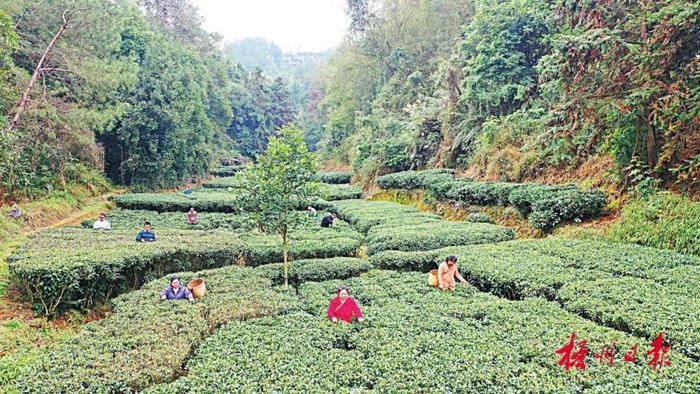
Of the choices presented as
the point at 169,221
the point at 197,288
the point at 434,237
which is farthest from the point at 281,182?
the point at 169,221

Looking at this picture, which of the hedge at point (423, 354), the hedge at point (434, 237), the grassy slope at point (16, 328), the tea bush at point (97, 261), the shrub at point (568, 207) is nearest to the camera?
the hedge at point (423, 354)

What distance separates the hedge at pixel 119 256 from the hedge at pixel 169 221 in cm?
218

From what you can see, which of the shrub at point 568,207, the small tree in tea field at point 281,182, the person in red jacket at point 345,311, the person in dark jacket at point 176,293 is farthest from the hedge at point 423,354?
the shrub at point 568,207

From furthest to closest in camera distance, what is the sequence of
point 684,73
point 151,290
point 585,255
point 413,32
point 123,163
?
point 413,32 → point 123,163 → point 684,73 → point 585,255 → point 151,290

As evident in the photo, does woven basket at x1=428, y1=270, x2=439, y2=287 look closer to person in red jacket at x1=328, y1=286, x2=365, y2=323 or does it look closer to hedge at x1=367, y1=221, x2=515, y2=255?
person in red jacket at x1=328, y1=286, x2=365, y2=323

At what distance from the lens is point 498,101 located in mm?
16016

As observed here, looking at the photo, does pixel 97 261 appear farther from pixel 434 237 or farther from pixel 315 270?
pixel 434 237

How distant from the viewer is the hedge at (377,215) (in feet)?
45.2

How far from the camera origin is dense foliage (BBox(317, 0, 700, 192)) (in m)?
8.38

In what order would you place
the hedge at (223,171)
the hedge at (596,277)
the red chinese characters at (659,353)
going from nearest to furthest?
1. the red chinese characters at (659,353)
2. the hedge at (596,277)
3. the hedge at (223,171)

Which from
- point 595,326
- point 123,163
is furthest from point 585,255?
point 123,163

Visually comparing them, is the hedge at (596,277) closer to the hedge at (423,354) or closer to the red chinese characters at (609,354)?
the red chinese characters at (609,354)

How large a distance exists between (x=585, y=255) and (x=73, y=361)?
317 inches

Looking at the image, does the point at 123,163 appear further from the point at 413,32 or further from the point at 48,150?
the point at 413,32
